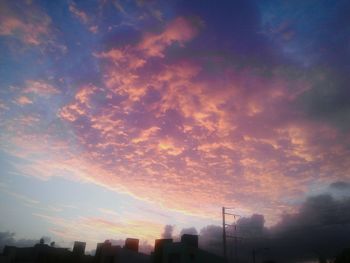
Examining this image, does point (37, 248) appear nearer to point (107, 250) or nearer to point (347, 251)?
point (107, 250)

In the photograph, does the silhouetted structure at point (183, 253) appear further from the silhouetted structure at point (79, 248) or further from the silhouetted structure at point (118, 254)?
the silhouetted structure at point (79, 248)

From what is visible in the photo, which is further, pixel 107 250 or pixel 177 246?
pixel 107 250

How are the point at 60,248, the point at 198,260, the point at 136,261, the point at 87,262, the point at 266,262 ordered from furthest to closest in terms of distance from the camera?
the point at 266,262
the point at 60,248
the point at 87,262
the point at 136,261
the point at 198,260

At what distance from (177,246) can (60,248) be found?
2769 centimetres

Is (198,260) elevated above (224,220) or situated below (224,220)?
below

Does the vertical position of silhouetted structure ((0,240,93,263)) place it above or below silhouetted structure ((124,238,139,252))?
below

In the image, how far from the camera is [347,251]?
49938 millimetres

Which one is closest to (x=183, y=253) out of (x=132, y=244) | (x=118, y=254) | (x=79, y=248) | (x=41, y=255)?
(x=118, y=254)

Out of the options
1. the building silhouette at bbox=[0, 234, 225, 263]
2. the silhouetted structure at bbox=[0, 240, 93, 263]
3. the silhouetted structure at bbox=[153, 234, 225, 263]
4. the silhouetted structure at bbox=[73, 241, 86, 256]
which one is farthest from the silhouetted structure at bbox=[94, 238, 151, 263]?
the silhouetted structure at bbox=[73, 241, 86, 256]

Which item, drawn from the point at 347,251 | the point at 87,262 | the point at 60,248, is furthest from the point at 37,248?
the point at 347,251

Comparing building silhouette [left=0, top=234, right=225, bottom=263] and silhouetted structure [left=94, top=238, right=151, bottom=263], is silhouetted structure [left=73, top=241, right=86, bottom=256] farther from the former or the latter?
silhouetted structure [left=94, top=238, right=151, bottom=263]

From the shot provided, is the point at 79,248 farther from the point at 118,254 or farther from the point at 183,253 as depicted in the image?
the point at 183,253

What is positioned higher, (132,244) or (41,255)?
(132,244)

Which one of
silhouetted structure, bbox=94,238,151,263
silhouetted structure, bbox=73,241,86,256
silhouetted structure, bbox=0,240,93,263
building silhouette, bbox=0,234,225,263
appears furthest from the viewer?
silhouetted structure, bbox=73,241,86,256
